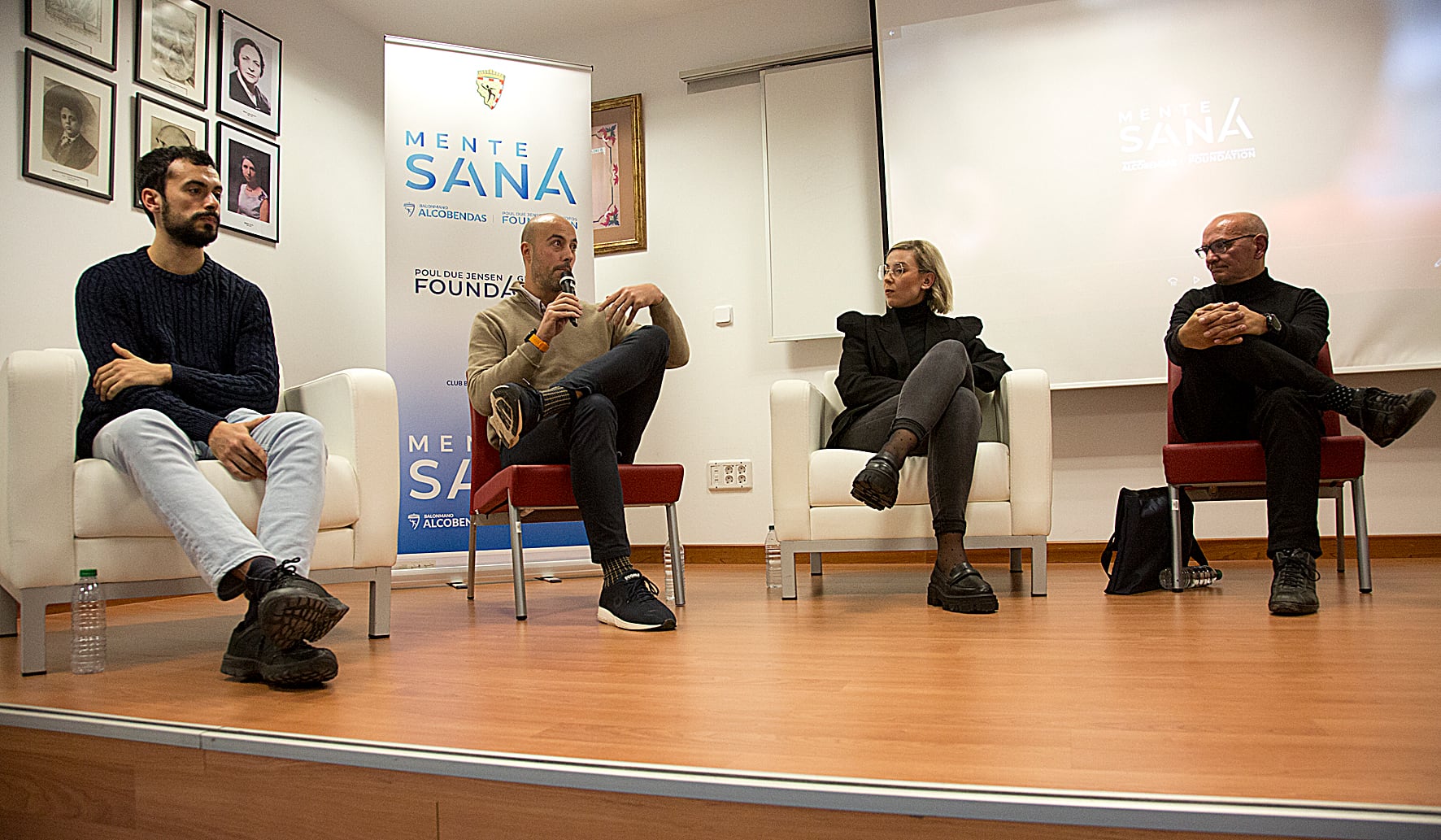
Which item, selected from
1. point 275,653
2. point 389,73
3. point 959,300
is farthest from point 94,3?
point 959,300

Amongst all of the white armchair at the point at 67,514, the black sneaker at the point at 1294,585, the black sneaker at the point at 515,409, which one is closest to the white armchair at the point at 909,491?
the black sneaker at the point at 1294,585

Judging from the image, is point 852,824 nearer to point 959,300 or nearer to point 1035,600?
point 1035,600

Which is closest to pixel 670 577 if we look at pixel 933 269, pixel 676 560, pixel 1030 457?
pixel 676 560

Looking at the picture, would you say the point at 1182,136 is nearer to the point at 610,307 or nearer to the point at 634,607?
the point at 610,307

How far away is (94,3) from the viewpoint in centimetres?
330

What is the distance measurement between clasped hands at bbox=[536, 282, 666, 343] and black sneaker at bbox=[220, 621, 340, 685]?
3.68ft

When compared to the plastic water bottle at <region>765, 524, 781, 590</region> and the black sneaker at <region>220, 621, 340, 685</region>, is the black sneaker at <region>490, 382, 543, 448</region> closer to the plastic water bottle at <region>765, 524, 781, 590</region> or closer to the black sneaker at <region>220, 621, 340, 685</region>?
the black sneaker at <region>220, 621, 340, 685</region>

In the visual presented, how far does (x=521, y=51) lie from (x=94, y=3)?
6.90 feet

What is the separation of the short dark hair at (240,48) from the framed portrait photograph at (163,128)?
311mm

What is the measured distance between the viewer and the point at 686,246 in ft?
15.1

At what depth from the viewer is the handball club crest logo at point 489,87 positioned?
4.01m

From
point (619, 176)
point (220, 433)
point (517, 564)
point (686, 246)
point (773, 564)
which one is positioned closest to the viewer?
point (220, 433)

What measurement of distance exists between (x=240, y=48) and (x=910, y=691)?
3857mm

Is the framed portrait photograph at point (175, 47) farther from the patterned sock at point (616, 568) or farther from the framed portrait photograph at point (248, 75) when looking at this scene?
the patterned sock at point (616, 568)
